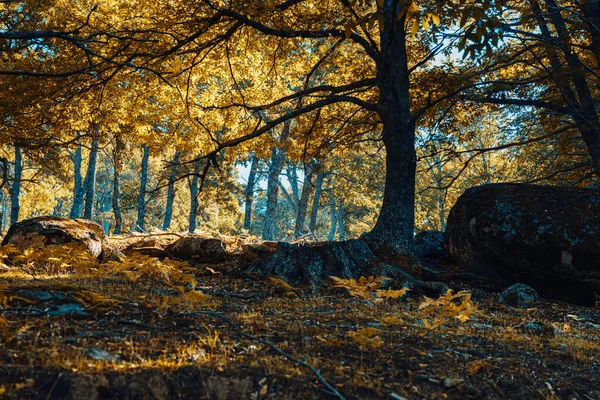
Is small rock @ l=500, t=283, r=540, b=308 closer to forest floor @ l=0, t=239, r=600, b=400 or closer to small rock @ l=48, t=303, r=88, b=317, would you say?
forest floor @ l=0, t=239, r=600, b=400

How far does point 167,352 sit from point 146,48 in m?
6.22

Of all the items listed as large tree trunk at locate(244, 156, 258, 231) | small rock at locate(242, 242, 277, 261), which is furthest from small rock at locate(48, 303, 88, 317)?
large tree trunk at locate(244, 156, 258, 231)

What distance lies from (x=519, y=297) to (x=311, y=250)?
3.16 metres

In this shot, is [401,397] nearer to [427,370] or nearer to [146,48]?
[427,370]

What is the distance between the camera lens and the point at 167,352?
227 cm

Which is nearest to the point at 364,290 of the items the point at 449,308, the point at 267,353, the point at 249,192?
the point at 449,308

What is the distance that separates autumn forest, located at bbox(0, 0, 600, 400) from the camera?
7.27ft

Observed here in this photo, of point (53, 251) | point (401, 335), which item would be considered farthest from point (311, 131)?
point (401, 335)

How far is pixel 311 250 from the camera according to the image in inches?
261

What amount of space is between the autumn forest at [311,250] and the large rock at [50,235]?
0.05 meters

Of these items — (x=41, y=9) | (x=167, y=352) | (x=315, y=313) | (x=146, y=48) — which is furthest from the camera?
(x=41, y=9)

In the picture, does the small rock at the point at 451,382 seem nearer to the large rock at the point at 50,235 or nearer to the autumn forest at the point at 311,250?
the autumn forest at the point at 311,250

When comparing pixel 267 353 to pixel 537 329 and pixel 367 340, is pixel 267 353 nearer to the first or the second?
pixel 367 340

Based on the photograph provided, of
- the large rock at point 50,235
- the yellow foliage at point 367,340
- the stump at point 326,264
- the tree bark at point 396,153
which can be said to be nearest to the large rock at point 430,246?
the tree bark at point 396,153
